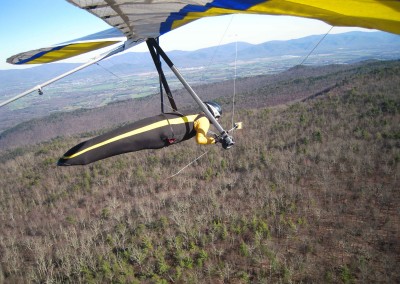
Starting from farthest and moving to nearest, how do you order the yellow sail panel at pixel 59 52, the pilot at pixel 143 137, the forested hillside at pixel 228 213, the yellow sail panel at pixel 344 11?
the forested hillside at pixel 228 213
the yellow sail panel at pixel 59 52
the pilot at pixel 143 137
the yellow sail panel at pixel 344 11

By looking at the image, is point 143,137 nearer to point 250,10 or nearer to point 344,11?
point 250,10

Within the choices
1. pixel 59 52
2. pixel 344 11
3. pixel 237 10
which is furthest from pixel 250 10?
pixel 59 52

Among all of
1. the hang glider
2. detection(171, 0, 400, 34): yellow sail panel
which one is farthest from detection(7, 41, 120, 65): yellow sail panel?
detection(171, 0, 400, 34): yellow sail panel

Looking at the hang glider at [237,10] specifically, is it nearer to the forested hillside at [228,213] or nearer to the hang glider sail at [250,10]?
the hang glider sail at [250,10]

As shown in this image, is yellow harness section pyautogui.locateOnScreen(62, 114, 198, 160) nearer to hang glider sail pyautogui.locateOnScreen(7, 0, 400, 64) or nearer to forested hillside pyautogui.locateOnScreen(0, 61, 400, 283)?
hang glider sail pyautogui.locateOnScreen(7, 0, 400, 64)

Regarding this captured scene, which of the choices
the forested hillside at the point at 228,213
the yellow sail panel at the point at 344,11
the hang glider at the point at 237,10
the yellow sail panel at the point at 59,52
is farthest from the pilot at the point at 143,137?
the forested hillside at the point at 228,213

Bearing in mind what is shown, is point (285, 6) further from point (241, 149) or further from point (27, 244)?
point (241, 149)

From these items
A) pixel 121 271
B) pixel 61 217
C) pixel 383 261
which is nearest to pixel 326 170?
pixel 383 261
